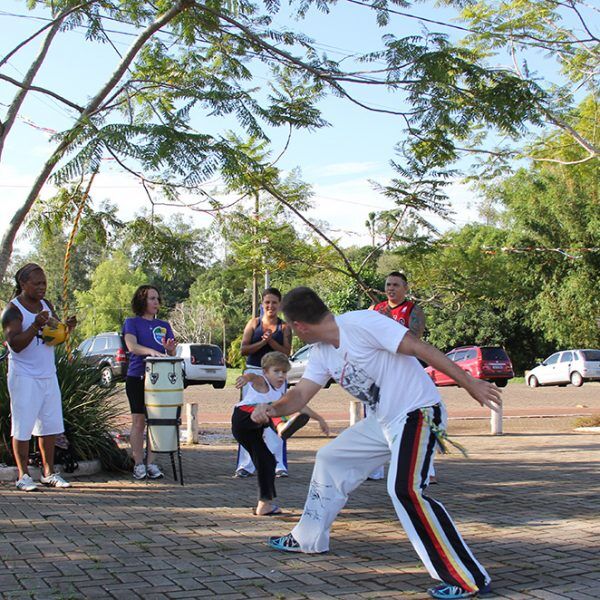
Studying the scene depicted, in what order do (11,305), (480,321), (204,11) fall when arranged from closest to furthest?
(11,305) < (204,11) < (480,321)

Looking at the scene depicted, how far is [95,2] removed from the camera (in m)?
9.09

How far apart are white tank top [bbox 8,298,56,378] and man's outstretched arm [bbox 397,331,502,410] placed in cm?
439

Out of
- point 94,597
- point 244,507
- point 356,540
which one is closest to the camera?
point 94,597

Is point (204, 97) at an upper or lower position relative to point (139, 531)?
upper

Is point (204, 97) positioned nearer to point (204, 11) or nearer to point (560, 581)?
point (204, 11)

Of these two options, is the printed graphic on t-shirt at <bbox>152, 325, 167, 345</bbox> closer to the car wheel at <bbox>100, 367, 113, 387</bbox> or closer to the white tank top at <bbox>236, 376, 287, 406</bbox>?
the car wheel at <bbox>100, 367, 113, 387</bbox>

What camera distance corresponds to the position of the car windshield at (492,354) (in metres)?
32.8

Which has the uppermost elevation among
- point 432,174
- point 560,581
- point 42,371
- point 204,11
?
point 204,11

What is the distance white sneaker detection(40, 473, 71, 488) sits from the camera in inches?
308

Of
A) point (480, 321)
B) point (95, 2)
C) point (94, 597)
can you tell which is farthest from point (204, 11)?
point (480, 321)

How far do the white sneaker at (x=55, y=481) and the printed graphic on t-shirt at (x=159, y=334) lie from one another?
5.40 feet

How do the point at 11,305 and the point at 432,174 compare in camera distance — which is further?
the point at 432,174

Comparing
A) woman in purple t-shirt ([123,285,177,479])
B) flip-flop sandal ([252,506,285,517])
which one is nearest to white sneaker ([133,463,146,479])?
woman in purple t-shirt ([123,285,177,479])

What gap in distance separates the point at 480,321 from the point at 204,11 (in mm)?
39090
